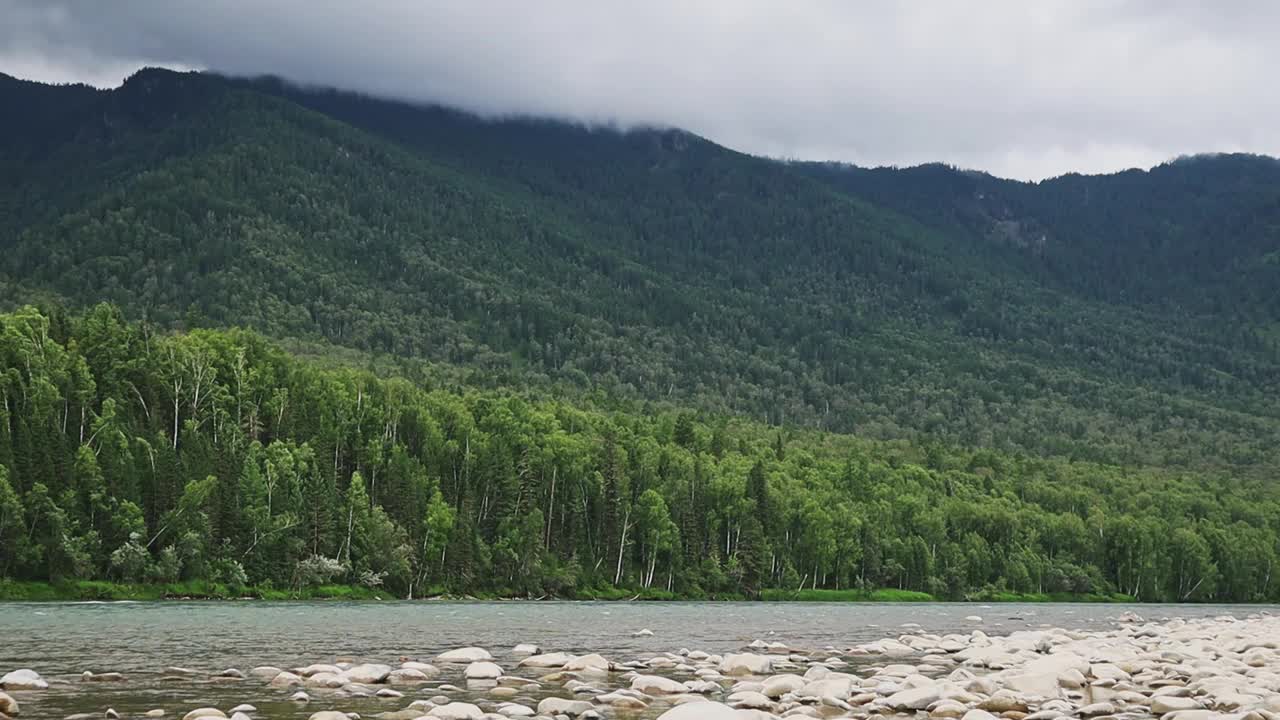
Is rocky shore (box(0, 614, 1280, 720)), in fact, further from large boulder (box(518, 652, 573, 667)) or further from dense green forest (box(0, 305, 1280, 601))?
dense green forest (box(0, 305, 1280, 601))

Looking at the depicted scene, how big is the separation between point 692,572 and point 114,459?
6176cm

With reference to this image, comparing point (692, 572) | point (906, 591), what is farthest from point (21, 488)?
point (906, 591)

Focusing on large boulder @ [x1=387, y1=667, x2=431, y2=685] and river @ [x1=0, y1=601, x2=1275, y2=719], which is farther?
large boulder @ [x1=387, y1=667, x2=431, y2=685]

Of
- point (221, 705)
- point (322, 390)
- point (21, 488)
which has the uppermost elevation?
point (322, 390)

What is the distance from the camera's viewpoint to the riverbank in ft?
323

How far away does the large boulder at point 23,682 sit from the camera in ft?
132

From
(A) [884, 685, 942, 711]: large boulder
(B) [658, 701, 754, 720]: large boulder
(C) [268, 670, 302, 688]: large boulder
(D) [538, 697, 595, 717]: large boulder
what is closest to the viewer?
(B) [658, 701, 754, 720]: large boulder

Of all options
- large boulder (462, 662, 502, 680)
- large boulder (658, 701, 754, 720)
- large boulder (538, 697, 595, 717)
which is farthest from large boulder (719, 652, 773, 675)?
large boulder (658, 701, 754, 720)

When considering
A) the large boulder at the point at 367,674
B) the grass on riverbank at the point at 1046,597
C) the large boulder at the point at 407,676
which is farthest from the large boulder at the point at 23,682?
the grass on riverbank at the point at 1046,597

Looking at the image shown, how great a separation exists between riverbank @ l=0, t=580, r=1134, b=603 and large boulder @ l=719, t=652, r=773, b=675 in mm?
64380

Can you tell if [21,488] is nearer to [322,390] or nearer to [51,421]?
[51,421]

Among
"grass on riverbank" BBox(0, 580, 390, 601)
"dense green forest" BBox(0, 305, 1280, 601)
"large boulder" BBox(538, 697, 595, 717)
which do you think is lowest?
"grass on riverbank" BBox(0, 580, 390, 601)

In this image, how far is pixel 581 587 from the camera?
136 meters

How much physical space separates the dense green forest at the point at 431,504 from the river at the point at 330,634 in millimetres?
11827
